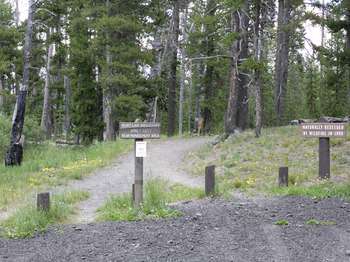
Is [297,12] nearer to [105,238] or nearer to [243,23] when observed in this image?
[243,23]

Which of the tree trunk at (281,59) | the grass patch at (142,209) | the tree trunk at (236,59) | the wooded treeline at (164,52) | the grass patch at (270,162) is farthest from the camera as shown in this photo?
the tree trunk at (281,59)

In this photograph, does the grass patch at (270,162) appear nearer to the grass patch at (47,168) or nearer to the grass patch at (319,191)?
the grass patch at (319,191)

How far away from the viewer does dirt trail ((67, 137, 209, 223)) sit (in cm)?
1146

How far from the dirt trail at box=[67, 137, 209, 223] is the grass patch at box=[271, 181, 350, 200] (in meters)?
3.07

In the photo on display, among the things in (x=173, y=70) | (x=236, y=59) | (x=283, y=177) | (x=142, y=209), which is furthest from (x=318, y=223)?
(x=173, y=70)

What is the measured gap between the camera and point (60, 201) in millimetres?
10773

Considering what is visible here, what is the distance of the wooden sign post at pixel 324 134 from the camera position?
12016 millimetres

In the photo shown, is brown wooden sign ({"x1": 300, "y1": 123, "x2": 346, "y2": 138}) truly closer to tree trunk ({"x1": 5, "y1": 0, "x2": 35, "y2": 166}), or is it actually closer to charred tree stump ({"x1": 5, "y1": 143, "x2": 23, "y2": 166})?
tree trunk ({"x1": 5, "y1": 0, "x2": 35, "y2": 166})

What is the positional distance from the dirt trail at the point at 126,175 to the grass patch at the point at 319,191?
307 centimetres

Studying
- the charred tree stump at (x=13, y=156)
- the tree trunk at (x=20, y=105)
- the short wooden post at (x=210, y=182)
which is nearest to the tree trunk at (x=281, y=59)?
the tree trunk at (x=20, y=105)

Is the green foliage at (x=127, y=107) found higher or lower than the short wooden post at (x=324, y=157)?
higher

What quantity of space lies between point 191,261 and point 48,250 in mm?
1978

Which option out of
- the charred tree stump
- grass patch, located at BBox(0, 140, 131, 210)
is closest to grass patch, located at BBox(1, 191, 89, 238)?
grass patch, located at BBox(0, 140, 131, 210)

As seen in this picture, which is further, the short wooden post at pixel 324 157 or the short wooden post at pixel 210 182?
the short wooden post at pixel 324 157
